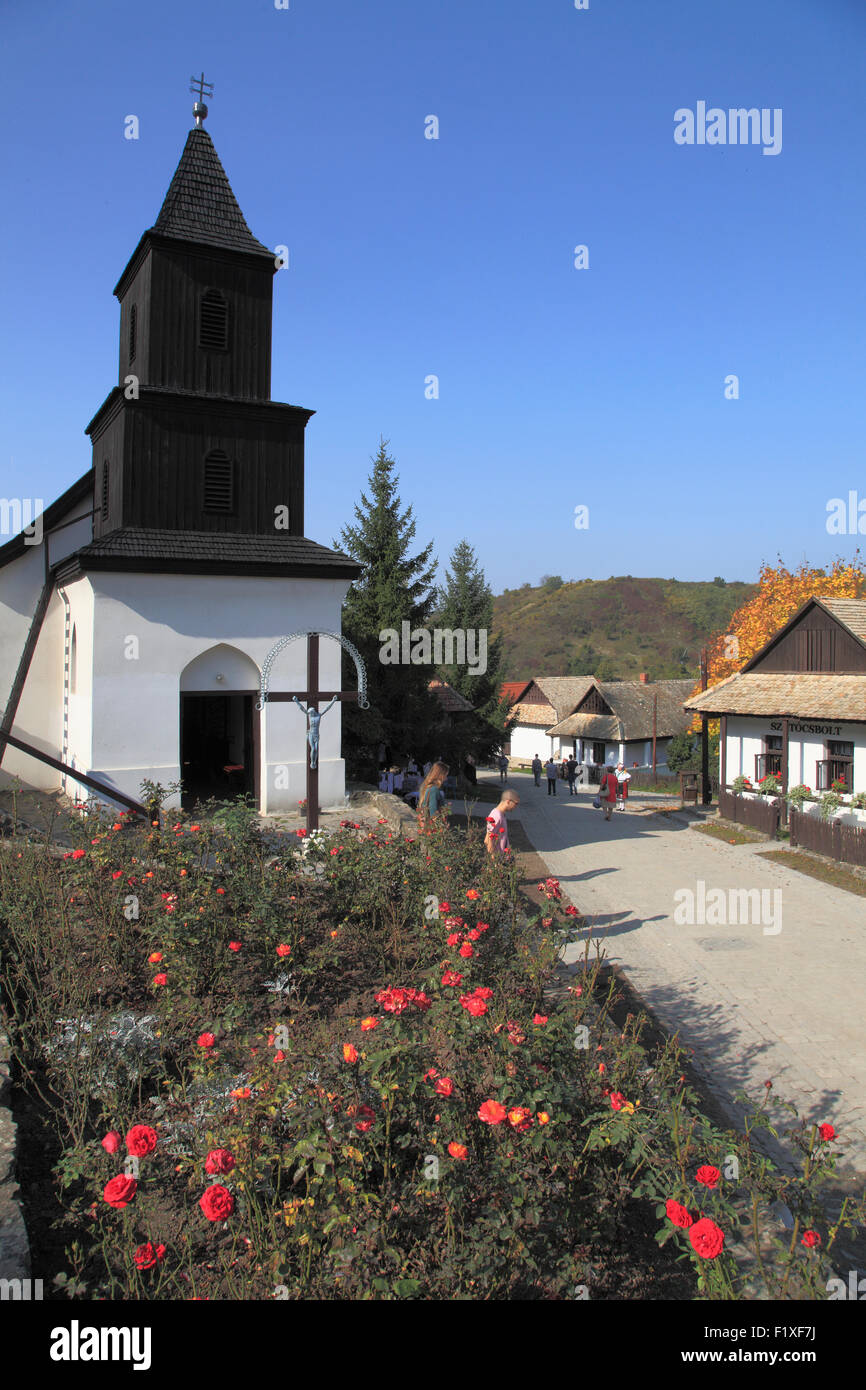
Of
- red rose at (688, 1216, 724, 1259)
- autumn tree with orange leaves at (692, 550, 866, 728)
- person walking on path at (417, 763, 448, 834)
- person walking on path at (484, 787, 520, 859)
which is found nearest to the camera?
red rose at (688, 1216, 724, 1259)

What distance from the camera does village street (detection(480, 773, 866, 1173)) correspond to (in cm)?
619

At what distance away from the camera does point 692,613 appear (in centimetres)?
12138

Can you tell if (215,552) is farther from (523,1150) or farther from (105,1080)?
(523,1150)

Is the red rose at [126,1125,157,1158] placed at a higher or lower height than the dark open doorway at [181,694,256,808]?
lower

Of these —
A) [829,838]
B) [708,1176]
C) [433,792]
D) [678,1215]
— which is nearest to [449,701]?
[829,838]

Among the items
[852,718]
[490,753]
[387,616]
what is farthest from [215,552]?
[490,753]

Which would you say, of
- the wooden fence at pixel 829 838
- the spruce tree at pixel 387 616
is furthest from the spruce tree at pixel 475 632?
the wooden fence at pixel 829 838

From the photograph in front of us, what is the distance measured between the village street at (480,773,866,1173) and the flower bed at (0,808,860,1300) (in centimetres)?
190

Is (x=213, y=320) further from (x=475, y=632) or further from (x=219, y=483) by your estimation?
(x=475, y=632)

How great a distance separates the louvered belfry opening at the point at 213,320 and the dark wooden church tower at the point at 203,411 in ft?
0.06

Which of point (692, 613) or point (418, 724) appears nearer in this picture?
point (418, 724)

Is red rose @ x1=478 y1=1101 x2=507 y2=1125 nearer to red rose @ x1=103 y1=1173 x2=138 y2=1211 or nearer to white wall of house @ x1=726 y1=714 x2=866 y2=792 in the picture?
red rose @ x1=103 y1=1173 x2=138 y2=1211

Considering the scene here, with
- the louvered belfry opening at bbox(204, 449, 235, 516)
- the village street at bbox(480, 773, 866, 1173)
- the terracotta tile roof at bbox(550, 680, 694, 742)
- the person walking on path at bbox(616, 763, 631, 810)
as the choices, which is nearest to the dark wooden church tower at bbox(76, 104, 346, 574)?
the louvered belfry opening at bbox(204, 449, 235, 516)
